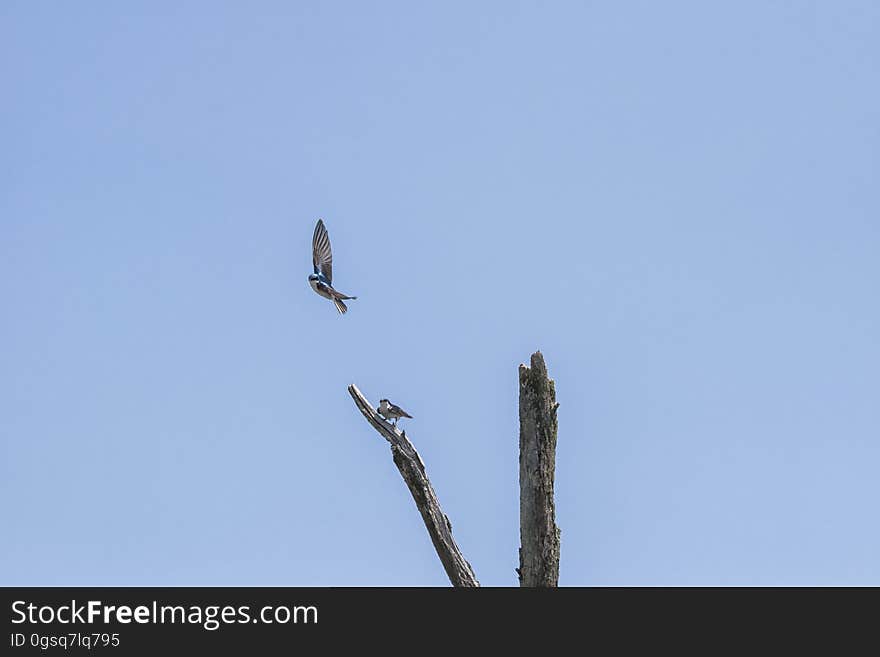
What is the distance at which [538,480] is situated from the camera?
58.4 feet

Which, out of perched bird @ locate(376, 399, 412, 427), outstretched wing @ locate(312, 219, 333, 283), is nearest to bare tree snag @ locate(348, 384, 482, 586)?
perched bird @ locate(376, 399, 412, 427)

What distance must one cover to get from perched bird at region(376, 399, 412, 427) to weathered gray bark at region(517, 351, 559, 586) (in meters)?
1.50

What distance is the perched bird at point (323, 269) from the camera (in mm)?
19453

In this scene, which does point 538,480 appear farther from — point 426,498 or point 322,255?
point 322,255

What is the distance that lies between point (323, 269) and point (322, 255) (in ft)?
0.60

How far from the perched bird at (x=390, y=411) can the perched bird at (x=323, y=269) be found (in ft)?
5.22

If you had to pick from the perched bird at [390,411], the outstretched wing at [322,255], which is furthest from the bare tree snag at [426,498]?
the outstretched wing at [322,255]

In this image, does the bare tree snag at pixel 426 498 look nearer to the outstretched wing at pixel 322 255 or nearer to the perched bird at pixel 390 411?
the perched bird at pixel 390 411
